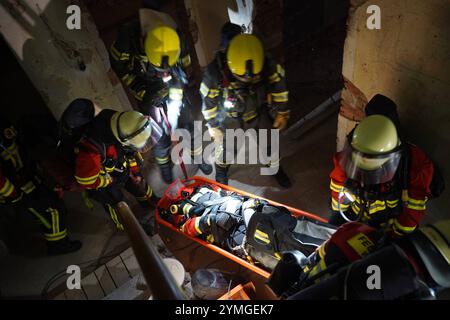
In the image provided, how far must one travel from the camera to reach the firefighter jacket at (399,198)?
262cm

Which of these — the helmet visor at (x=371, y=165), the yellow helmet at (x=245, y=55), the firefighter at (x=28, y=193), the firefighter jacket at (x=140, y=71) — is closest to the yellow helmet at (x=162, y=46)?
the firefighter jacket at (x=140, y=71)

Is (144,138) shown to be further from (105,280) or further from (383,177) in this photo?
(383,177)

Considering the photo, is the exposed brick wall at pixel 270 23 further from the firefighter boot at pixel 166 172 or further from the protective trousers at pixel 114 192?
the protective trousers at pixel 114 192

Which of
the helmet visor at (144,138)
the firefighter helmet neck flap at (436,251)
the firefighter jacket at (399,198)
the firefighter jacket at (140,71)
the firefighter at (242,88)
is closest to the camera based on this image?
the firefighter helmet neck flap at (436,251)

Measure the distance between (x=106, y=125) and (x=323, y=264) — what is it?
93.9 inches

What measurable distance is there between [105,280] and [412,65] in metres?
3.53

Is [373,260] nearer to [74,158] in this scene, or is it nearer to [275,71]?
[275,71]

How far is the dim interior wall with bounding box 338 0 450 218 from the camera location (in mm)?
2486

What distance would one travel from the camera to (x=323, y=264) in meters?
2.07

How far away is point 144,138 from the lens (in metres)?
3.36

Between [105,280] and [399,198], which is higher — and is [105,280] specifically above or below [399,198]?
below

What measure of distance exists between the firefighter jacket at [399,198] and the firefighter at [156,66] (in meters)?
2.17

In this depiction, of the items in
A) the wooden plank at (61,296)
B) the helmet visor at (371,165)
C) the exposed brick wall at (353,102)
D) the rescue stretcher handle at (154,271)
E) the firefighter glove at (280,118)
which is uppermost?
the rescue stretcher handle at (154,271)

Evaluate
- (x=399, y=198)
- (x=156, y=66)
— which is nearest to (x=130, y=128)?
(x=156, y=66)
